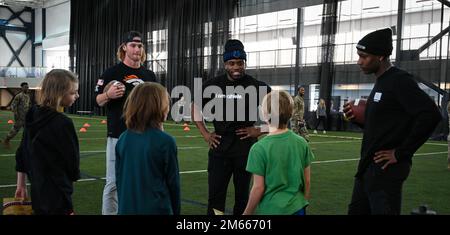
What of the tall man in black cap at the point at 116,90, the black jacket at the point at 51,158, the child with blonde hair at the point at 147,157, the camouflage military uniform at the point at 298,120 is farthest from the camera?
the camouflage military uniform at the point at 298,120

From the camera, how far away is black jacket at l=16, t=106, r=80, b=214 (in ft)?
10.8

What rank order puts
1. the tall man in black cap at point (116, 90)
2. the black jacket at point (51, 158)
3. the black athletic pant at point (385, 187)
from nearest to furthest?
the black jacket at point (51, 158)
the black athletic pant at point (385, 187)
the tall man in black cap at point (116, 90)

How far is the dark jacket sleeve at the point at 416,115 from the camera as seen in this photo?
3348 millimetres

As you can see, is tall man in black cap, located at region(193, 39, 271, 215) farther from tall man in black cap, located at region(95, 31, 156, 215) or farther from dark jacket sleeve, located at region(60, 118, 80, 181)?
dark jacket sleeve, located at region(60, 118, 80, 181)

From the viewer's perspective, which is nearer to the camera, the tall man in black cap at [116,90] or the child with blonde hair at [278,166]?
the child with blonde hair at [278,166]

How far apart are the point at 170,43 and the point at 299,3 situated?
12032mm

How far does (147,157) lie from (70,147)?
646 mm

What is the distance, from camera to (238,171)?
4.60 meters

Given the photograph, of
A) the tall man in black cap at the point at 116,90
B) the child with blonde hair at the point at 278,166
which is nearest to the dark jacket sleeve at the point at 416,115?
the child with blonde hair at the point at 278,166

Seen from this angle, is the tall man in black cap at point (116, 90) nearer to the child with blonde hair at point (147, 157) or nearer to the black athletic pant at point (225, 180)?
the black athletic pant at point (225, 180)

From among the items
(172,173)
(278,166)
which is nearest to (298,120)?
(278,166)

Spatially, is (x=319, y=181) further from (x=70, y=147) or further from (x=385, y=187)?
(x=70, y=147)

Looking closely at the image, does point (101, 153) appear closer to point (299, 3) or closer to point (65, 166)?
point (65, 166)
